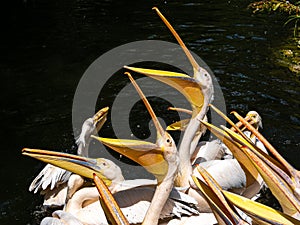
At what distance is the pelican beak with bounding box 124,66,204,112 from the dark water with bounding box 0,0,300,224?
1041mm

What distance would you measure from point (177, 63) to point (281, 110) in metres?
1.75

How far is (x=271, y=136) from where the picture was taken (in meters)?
4.29

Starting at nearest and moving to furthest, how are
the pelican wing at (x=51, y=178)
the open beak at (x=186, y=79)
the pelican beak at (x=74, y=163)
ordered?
the pelican beak at (x=74, y=163) → the open beak at (x=186, y=79) → the pelican wing at (x=51, y=178)

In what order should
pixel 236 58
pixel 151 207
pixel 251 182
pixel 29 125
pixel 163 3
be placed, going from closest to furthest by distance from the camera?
pixel 151 207 < pixel 251 182 < pixel 29 125 < pixel 236 58 < pixel 163 3

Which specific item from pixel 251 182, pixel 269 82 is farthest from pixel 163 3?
pixel 251 182

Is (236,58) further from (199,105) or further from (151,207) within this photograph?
(151,207)

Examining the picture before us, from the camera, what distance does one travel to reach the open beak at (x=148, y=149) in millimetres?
2578

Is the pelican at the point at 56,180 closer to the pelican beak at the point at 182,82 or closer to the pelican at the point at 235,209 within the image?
the pelican beak at the point at 182,82

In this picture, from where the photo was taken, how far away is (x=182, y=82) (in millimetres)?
3195

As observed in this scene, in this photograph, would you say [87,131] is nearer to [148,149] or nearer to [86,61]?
[148,149]

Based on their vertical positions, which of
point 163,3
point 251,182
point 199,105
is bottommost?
point 163,3

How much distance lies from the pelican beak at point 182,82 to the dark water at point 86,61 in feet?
3.42

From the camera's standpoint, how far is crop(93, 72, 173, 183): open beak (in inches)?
102

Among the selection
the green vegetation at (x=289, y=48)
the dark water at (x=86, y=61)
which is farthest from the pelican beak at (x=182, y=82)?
the green vegetation at (x=289, y=48)
